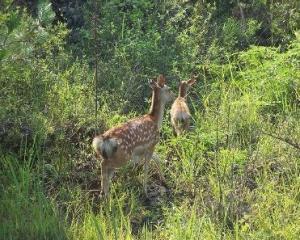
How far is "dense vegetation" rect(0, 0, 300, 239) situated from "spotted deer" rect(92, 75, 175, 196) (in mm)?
257

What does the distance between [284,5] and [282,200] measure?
5113mm

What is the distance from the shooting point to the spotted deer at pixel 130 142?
7.61 meters

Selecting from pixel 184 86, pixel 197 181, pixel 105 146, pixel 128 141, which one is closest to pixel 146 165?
pixel 128 141

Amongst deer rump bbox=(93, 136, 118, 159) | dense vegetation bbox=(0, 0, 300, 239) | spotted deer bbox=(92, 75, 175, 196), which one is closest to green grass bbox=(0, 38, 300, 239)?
dense vegetation bbox=(0, 0, 300, 239)

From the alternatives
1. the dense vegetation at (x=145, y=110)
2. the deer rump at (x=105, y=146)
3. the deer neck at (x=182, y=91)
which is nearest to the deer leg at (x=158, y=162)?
the dense vegetation at (x=145, y=110)

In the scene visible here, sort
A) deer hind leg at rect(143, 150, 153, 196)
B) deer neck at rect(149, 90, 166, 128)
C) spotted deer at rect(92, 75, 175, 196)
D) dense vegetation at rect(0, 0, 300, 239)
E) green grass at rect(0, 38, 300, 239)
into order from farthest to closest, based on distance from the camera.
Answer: deer neck at rect(149, 90, 166, 128) < deer hind leg at rect(143, 150, 153, 196) < spotted deer at rect(92, 75, 175, 196) < dense vegetation at rect(0, 0, 300, 239) < green grass at rect(0, 38, 300, 239)

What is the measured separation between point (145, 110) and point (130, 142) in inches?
73.8

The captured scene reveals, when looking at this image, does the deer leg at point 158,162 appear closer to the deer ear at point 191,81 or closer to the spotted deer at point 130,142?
the spotted deer at point 130,142

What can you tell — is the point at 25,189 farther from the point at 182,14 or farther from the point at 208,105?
the point at 182,14

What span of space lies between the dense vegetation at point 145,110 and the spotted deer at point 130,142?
257 mm

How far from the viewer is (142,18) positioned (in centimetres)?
1143

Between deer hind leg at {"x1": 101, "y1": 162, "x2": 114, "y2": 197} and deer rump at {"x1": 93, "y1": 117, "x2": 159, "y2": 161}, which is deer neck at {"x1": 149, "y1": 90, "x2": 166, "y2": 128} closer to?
deer rump at {"x1": 93, "y1": 117, "x2": 159, "y2": 161}

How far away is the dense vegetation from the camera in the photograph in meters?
7.01

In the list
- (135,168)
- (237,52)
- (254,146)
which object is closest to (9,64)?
(135,168)
